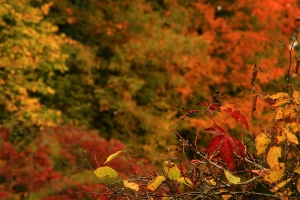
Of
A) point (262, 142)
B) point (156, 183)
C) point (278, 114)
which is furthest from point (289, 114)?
point (156, 183)

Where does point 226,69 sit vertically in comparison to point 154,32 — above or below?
below

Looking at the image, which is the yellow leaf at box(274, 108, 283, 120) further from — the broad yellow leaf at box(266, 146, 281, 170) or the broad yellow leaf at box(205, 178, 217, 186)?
the broad yellow leaf at box(205, 178, 217, 186)

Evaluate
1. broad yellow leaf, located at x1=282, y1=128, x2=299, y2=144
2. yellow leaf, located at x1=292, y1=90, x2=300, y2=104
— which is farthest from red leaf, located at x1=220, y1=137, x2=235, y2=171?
yellow leaf, located at x1=292, y1=90, x2=300, y2=104

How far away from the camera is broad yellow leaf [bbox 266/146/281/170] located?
2.51m

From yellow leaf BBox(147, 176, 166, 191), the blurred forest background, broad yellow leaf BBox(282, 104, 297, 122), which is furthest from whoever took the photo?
the blurred forest background

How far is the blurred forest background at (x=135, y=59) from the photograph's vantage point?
45.1ft

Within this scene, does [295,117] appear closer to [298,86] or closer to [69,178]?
[69,178]

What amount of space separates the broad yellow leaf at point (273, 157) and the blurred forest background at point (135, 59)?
10863 millimetres

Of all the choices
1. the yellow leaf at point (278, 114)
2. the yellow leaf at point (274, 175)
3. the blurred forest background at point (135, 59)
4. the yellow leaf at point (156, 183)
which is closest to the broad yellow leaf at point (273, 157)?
the yellow leaf at point (274, 175)

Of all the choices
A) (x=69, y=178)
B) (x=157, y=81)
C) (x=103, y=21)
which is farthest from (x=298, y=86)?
(x=69, y=178)

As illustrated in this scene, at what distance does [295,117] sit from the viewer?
2.59 metres

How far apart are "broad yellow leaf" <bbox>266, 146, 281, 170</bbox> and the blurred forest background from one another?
10863mm

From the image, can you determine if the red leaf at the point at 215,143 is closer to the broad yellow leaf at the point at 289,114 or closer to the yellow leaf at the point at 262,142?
the yellow leaf at the point at 262,142

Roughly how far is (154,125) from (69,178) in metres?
6.41
